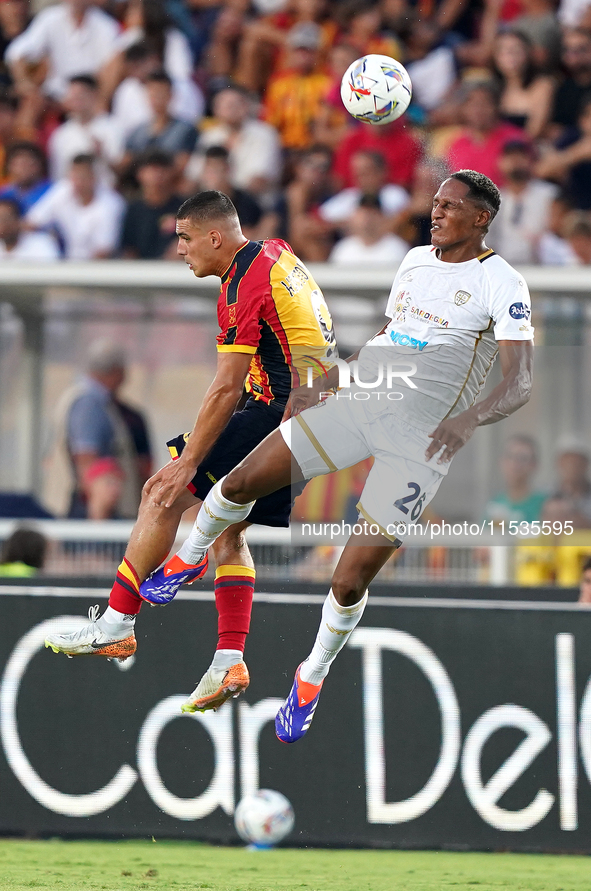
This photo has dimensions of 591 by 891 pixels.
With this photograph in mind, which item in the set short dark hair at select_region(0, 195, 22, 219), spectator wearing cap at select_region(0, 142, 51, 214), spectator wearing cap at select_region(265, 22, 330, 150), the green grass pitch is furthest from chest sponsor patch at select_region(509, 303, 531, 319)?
spectator wearing cap at select_region(0, 142, 51, 214)

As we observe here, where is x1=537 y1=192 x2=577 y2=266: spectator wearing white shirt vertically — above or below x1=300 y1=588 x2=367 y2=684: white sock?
above

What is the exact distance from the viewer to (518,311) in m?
5.74

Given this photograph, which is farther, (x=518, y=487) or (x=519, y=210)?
(x=519, y=210)

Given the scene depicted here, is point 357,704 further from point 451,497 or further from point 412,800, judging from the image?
point 451,497

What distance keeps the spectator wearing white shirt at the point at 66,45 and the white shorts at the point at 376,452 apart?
28.0 ft

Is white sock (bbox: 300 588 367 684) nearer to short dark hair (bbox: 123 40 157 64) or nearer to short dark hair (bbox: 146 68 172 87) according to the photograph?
short dark hair (bbox: 146 68 172 87)

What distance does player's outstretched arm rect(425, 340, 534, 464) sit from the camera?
5566mm

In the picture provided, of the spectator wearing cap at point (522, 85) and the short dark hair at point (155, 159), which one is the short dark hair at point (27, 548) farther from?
the spectator wearing cap at point (522, 85)

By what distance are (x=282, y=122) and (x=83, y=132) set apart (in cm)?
196

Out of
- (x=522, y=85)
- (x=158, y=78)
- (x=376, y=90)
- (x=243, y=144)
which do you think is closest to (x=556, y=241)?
(x=522, y=85)

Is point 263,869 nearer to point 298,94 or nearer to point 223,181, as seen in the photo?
point 223,181

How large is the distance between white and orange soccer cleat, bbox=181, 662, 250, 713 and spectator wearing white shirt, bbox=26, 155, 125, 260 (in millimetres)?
5873

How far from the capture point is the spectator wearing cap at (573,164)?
11219 mm

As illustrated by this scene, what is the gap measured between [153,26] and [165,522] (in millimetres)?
8596
